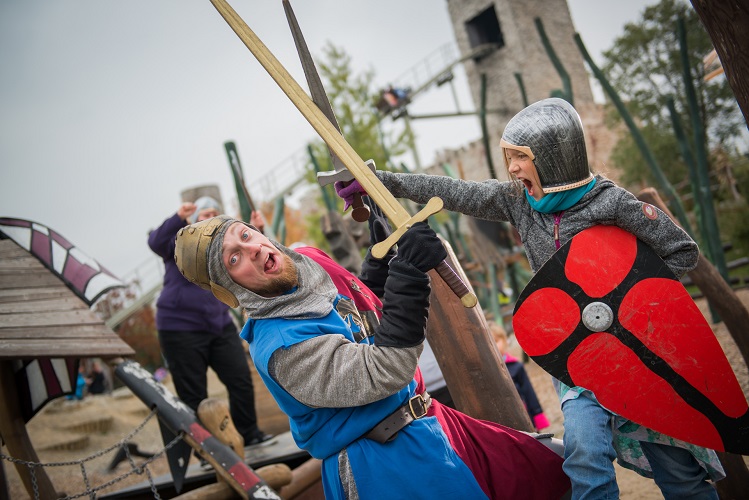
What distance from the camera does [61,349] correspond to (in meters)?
2.82

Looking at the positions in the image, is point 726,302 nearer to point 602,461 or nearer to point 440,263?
point 602,461

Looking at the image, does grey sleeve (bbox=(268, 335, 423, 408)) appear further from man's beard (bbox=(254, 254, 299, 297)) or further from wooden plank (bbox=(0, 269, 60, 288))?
wooden plank (bbox=(0, 269, 60, 288))

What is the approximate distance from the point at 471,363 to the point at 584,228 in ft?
2.35

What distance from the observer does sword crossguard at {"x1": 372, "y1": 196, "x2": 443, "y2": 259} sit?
59.0 inches

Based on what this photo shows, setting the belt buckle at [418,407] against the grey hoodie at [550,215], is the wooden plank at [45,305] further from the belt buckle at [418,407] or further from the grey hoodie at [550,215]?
the belt buckle at [418,407]

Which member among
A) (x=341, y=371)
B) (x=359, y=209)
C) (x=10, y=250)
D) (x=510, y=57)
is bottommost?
(x=341, y=371)

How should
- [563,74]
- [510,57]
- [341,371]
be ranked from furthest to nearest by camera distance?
1. [510,57]
2. [563,74]
3. [341,371]

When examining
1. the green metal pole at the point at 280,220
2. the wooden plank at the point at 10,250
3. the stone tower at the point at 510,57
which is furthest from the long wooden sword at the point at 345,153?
the stone tower at the point at 510,57

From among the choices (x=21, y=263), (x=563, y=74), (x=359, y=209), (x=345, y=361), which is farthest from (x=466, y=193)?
(x=563, y=74)

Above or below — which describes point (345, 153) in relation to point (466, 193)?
above

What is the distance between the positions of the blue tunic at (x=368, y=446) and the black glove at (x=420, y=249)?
0.30 m

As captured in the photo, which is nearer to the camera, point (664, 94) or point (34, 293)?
point (34, 293)

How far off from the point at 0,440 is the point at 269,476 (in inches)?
59.0

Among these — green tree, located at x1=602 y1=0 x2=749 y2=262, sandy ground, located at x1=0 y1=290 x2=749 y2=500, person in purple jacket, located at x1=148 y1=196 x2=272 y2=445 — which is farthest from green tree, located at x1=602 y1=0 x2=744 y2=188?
person in purple jacket, located at x1=148 y1=196 x2=272 y2=445
